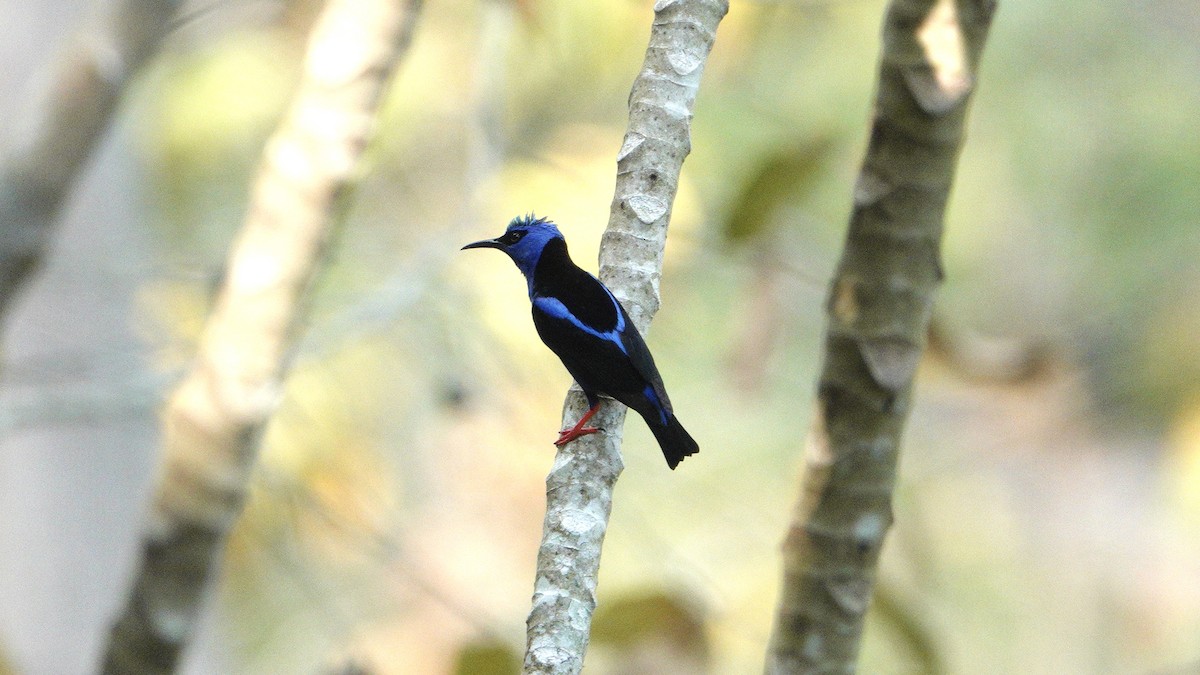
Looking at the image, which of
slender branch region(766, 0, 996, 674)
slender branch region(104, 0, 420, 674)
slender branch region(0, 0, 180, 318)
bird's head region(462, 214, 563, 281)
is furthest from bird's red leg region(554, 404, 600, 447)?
slender branch region(0, 0, 180, 318)

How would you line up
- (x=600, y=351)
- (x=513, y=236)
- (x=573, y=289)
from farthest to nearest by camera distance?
(x=513, y=236)
(x=573, y=289)
(x=600, y=351)

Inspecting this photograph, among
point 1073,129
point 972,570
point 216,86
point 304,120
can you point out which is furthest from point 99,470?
point 1073,129

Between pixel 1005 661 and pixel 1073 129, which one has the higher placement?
pixel 1073 129

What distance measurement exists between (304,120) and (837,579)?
5.28 feet

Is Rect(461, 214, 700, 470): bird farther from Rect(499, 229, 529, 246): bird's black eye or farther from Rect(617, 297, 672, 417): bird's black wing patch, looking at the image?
Rect(499, 229, 529, 246): bird's black eye

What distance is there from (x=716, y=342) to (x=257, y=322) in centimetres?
598

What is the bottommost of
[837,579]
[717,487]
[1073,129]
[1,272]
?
[837,579]

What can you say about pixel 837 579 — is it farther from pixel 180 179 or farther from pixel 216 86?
pixel 216 86

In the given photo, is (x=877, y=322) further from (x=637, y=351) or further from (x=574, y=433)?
(x=574, y=433)

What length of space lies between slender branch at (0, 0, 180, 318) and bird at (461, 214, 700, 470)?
57.5 inches

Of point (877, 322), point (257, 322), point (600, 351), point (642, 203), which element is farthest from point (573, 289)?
point (257, 322)

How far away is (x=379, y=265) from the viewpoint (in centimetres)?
686

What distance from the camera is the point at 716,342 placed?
8664 millimetres

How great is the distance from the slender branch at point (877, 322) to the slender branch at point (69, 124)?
6.04 feet
